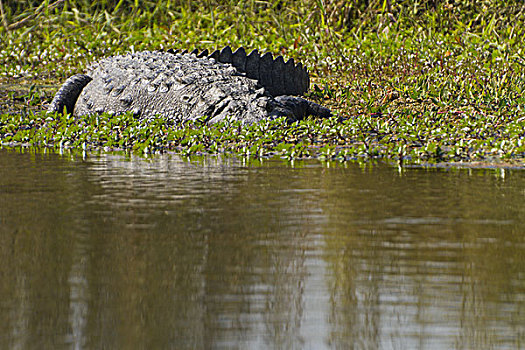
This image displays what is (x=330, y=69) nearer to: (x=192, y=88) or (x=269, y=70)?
(x=269, y=70)

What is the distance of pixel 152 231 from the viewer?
143 inches

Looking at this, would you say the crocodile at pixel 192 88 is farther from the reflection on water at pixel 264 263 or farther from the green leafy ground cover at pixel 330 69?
the reflection on water at pixel 264 263

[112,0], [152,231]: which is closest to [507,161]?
[152,231]

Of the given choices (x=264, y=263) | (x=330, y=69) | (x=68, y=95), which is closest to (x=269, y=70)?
(x=330, y=69)

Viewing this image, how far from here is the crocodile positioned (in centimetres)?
855

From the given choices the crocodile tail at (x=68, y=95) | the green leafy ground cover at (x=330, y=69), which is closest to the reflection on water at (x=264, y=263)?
the green leafy ground cover at (x=330, y=69)

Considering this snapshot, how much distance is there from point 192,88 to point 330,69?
12.3 feet

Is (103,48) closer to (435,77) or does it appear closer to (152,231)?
(435,77)

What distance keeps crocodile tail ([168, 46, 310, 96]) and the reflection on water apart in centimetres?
543

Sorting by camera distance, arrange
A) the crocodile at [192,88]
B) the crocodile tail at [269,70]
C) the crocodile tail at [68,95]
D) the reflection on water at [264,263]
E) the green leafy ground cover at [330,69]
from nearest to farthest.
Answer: the reflection on water at [264,263], the green leafy ground cover at [330,69], the crocodile at [192,88], the crocodile tail at [68,95], the crocodile tail at [269,70]

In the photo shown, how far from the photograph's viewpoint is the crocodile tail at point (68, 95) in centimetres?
1021

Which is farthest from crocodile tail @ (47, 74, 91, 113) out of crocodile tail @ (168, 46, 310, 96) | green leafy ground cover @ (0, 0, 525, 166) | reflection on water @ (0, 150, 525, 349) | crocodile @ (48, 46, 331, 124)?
reflection on water @ (0, 150, 525, 349)

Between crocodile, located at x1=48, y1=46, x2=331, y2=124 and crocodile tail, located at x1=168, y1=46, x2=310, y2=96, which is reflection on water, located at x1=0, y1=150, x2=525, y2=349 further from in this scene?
crocodile tail, located at x1=168, y1=46, x2=310, y2=96

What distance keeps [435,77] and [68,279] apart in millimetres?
8226
